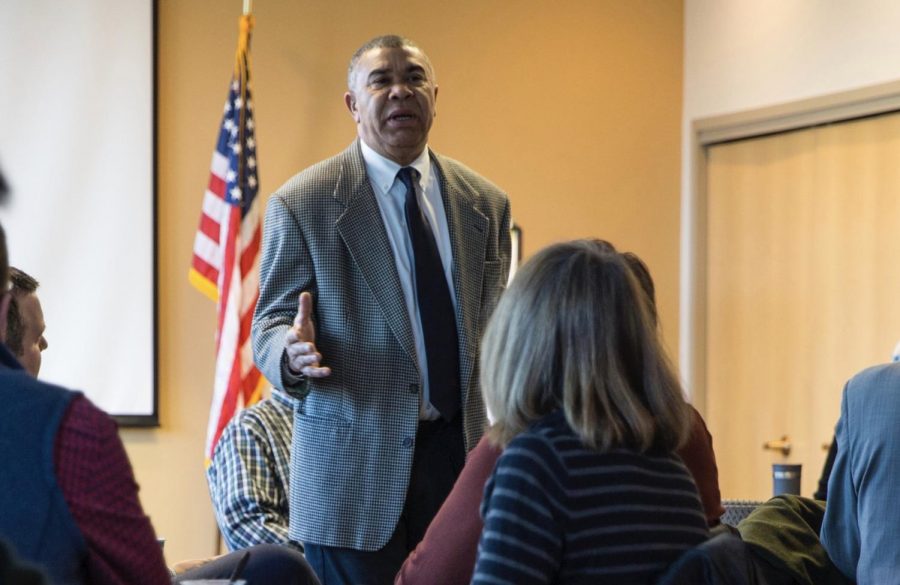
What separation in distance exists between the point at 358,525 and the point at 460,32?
121 inches

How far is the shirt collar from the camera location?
101 inches

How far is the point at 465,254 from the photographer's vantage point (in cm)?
256

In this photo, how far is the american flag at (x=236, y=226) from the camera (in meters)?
4.28

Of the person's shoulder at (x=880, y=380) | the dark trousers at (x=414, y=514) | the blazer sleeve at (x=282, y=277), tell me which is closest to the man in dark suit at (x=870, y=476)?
the person's shoulder at (x=880, y=380)

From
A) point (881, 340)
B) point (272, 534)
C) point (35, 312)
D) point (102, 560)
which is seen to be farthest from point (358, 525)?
point (881, 340)

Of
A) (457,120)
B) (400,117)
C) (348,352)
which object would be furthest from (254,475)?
(457,120)

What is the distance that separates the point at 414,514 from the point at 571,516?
0.94 metres

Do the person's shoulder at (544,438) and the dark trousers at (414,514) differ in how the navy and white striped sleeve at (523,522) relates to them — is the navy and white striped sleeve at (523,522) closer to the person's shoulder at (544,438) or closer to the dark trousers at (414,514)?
the person's shoulder at (544,438)

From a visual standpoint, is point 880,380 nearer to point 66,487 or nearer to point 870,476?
point 870,476

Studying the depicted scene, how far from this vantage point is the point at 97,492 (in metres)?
1.42

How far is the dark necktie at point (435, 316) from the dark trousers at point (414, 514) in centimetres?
5

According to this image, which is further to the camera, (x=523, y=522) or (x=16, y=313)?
(x=16, y=313)

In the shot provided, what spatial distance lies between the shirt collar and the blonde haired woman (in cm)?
93

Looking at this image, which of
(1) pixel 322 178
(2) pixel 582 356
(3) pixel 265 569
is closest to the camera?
(2) pixel 582 356
